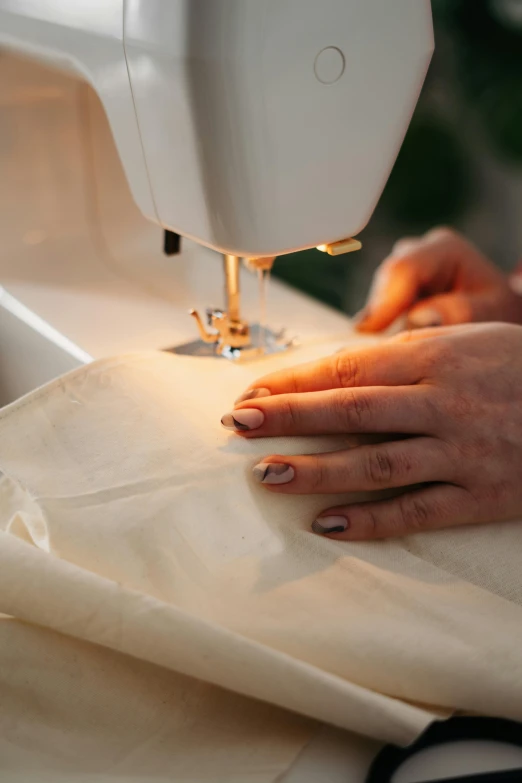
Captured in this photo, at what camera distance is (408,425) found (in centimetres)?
61

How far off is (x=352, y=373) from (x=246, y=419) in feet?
0.37

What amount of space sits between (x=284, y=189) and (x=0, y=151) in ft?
1.41

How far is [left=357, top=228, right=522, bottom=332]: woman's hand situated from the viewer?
929 millimetres

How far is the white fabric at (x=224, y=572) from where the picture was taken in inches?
18.5

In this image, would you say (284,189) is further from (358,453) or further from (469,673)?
(469,673)

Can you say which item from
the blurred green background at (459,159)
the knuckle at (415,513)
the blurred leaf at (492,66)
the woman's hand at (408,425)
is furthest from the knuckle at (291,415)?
the blurred leaf at (492,66)

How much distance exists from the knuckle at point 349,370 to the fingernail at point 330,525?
0.41 feet

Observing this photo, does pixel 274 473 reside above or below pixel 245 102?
below

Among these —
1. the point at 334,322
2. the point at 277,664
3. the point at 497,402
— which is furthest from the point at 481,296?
the point at 277,664

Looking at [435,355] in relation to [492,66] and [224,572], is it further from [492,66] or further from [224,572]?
[492,66]

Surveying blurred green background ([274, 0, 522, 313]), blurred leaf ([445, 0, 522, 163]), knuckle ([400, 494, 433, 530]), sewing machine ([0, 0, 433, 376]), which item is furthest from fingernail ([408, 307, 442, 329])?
blurred leaf ([445, 0, 522, 163])

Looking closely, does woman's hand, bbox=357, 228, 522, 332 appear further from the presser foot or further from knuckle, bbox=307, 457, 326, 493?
knuckle, bbox=307, 457, 326, 493

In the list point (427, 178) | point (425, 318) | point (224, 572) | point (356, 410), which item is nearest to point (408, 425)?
point (356, 410)

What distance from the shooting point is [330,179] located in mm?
610
